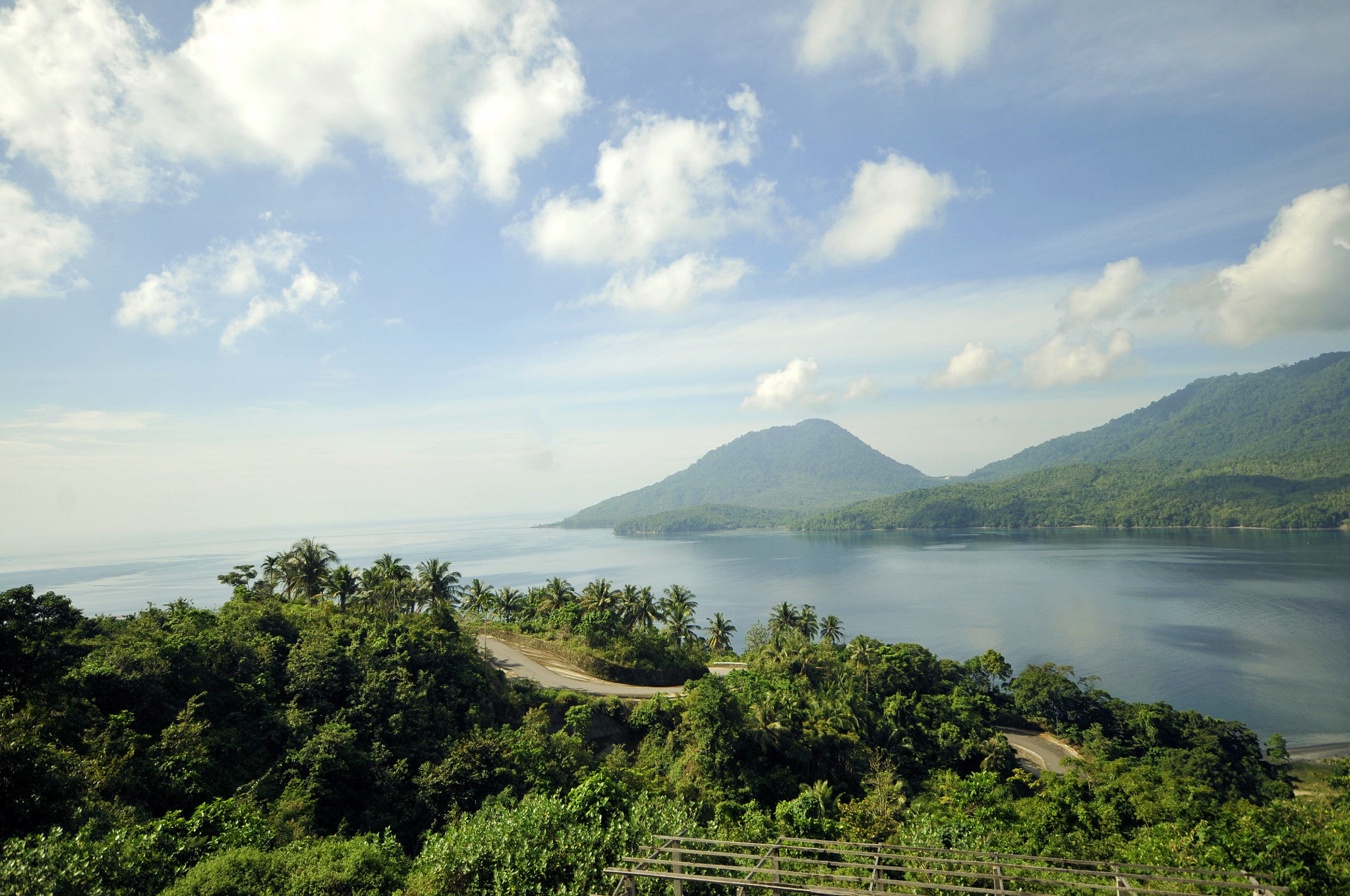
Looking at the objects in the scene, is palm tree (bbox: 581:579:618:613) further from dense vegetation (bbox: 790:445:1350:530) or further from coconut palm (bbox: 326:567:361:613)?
dense vegetation (bbox: 790:445:1350:530)

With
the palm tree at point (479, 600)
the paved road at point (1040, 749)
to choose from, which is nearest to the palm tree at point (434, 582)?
the palm tree at point (479, 600)

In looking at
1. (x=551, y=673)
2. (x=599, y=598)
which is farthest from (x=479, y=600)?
(x=551, y=673)

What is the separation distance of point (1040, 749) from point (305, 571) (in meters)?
42.4

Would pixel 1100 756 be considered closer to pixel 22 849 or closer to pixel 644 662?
pixel 644 662

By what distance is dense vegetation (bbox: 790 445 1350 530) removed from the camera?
136000 millimetres

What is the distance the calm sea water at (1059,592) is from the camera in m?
47.7

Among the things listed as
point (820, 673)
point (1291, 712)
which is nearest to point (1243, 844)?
point (820, 673)

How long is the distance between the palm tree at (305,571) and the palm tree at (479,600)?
959 cm

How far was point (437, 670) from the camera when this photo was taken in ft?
78.4

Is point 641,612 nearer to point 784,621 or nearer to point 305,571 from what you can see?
point 784,621

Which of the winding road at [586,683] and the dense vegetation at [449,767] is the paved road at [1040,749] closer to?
the winding road at [586,683]

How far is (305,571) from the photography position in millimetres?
34062

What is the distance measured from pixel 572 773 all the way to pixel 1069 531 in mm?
173909

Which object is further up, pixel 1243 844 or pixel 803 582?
pixel 1243 844
